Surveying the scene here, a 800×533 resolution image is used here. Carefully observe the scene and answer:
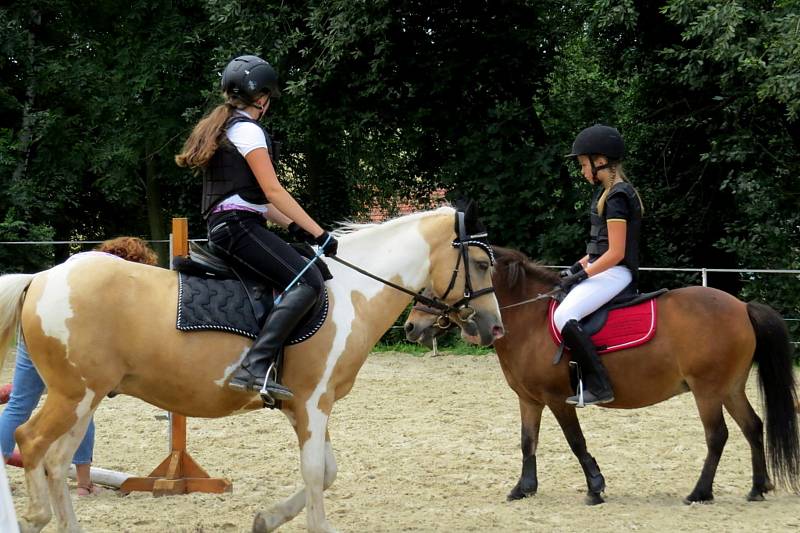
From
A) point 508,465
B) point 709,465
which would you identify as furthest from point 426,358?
point 709,465

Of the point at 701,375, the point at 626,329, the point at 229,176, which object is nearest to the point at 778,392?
the point at 701,375

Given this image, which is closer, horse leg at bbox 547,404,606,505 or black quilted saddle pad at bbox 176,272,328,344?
black quilted saddle pad at bbox 176,272,328,344

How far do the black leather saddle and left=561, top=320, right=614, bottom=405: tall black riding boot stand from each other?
1.92m

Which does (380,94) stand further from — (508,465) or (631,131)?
(508,465)

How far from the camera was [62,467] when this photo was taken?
5.20 meters

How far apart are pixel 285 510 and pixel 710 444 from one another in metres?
2.94

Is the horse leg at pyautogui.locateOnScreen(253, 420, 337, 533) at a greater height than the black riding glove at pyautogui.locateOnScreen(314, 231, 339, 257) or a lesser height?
lesser

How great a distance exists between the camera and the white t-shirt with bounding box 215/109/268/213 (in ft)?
16.6

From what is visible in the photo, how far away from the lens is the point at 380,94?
16.5 metres

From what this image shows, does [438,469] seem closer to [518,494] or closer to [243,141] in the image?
[518,494]

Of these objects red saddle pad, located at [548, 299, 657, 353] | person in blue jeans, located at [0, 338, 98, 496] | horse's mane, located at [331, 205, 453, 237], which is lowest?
person in blue jeans, located at [0, 338, 98, 496]

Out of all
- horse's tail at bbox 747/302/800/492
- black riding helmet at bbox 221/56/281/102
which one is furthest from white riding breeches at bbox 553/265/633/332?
black riding helmet at bbox 221/56/281/102

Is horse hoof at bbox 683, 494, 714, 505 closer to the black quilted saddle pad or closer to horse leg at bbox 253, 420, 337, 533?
horse leg at bbox 253, 420, 337, 533

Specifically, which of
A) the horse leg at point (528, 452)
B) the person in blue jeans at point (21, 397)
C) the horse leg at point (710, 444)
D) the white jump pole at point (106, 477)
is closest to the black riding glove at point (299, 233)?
the person in blue jeans at point (21, 397)
